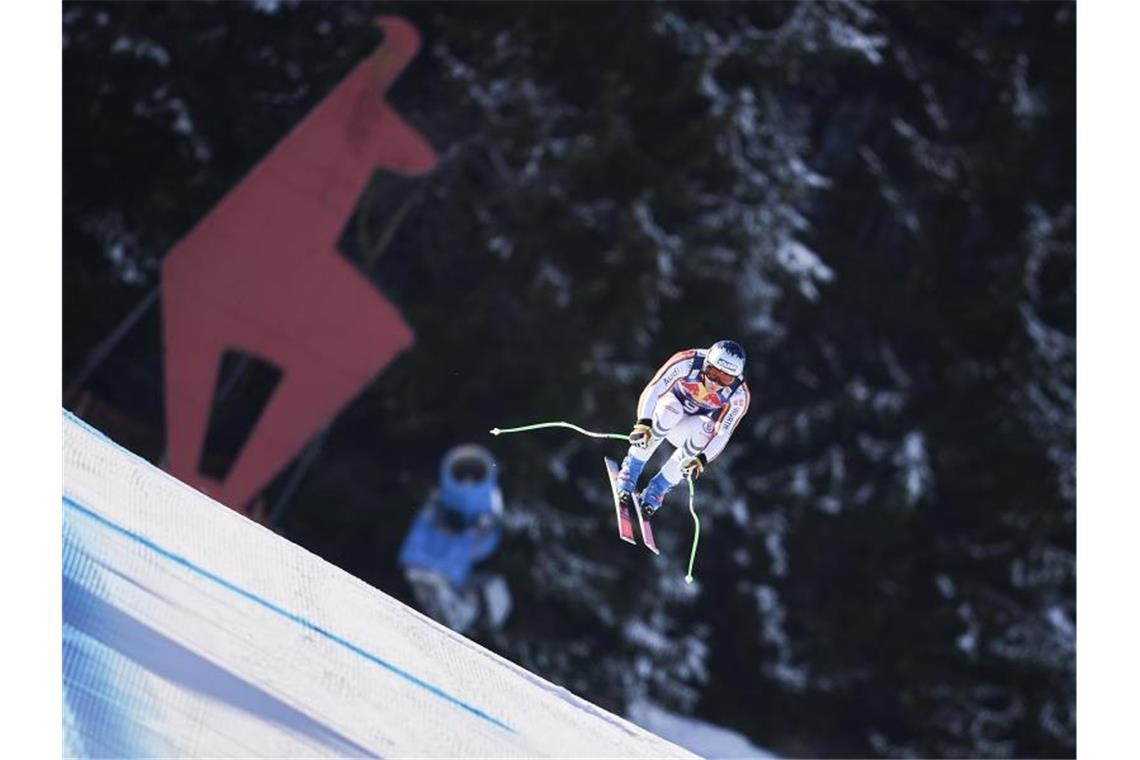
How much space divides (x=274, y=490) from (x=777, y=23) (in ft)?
12.3

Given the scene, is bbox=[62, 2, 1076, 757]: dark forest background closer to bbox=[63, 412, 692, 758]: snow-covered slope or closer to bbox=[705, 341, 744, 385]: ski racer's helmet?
bbox=[63, 412, 692, 758]: snow-covered slope

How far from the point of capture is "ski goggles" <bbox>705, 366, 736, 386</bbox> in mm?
2379

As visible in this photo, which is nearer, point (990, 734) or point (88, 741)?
point (88, 741)

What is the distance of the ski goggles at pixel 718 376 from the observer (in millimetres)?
2379

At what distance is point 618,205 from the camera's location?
7801 millimetres

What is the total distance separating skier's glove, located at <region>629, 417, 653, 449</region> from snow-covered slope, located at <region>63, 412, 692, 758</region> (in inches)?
59.4

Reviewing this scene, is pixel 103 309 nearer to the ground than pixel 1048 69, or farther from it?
nearer to the ground

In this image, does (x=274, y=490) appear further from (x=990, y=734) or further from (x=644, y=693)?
(x=990, y=734)

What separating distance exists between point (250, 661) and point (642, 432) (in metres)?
1.70

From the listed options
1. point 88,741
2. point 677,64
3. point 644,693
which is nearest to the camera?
point 88,741

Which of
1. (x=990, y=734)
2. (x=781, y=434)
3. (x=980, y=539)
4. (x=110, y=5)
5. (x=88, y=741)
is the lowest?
(x=990, y=734)

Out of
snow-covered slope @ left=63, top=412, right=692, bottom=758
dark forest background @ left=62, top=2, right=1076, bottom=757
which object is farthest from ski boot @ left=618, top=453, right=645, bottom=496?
dark forest background @ left=62, top=2, right=1076, bottom=757

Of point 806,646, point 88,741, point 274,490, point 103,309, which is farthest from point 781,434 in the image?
point 88,741

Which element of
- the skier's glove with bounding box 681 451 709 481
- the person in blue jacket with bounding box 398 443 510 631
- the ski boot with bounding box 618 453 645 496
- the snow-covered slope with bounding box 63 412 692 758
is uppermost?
the skier's glove with bounding box 681 451 709 481
